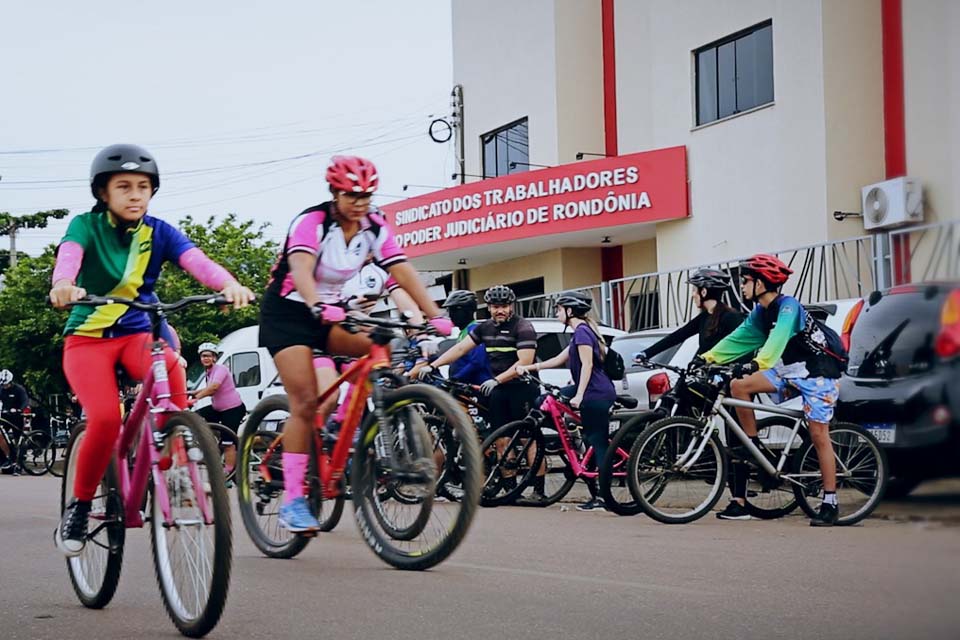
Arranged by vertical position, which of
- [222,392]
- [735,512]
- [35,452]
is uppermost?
[222,392]

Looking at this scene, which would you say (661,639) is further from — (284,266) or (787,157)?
(787,157)

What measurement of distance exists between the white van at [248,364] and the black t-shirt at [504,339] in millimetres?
8260

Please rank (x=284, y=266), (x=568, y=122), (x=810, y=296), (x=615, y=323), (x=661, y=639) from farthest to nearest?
(x=568, y=122), (x=615, y=323), (x=284, y=266), (x=661, y=639), (x=810, y=296)

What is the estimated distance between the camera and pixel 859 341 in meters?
1.39

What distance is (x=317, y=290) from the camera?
546 centimetres

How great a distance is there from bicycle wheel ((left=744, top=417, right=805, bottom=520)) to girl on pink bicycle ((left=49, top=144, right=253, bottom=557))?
4998 mm

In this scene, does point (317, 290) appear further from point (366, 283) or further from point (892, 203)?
point (892, 203)

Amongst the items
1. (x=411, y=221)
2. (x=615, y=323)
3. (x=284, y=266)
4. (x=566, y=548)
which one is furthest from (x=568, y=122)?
(x=284, y=266)

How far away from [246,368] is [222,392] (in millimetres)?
4840

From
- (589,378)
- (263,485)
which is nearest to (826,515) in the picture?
(589,378)

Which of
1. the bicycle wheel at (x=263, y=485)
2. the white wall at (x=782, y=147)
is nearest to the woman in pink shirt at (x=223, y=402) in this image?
the bicycle wheel at (x=263, y=485)

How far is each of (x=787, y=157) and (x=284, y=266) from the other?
3459 millimetres

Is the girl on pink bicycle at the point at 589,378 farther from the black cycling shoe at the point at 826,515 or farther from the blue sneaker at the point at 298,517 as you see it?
the blue sneaker at the point at 298,517

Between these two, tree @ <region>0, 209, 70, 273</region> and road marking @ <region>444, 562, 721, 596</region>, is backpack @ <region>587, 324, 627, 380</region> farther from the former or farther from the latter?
tree @ <region>0, 209, 70, 273</region>
